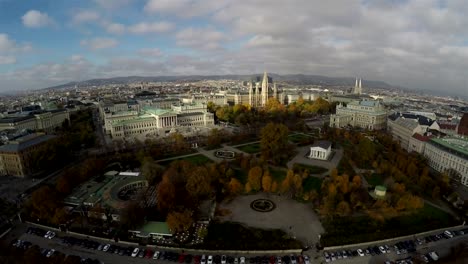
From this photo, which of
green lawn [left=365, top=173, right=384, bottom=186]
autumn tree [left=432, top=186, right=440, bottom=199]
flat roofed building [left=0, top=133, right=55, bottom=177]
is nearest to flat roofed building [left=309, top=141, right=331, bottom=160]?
green lawn [left=365, top=173, right=384, bottom=186]

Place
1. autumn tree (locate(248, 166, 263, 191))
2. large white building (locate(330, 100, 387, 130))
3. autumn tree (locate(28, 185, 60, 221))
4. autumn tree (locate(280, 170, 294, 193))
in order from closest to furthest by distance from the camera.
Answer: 1. autumn tree (locate(28, 185, 60, 221))
2. autumn tree (locate(280, 170, 294, 193))
3. autumn tree (locate(248, 166, 263, 191))
4. large white building (locate(330, 100, 387, 130))

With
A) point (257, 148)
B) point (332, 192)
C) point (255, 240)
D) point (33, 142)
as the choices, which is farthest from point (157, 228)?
point (33, 142)

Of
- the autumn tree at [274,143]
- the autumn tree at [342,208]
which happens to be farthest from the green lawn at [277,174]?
the autumn tree at [342,208]

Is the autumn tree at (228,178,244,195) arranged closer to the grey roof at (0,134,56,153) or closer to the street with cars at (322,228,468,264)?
the street with cars at (322,228,468,264)

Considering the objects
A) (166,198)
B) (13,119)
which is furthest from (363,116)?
(13,119)

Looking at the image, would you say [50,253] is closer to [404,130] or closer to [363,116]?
[404,130]

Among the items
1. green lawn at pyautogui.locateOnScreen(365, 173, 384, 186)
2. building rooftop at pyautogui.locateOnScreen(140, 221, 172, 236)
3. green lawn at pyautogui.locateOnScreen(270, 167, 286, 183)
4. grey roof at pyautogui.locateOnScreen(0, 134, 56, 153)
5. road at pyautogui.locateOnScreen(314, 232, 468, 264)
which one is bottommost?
road at pyautogui.locateOnScreen(314, 232, 468, 264)

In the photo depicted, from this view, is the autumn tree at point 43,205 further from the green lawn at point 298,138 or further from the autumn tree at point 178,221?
the green lawn at point 298,138
